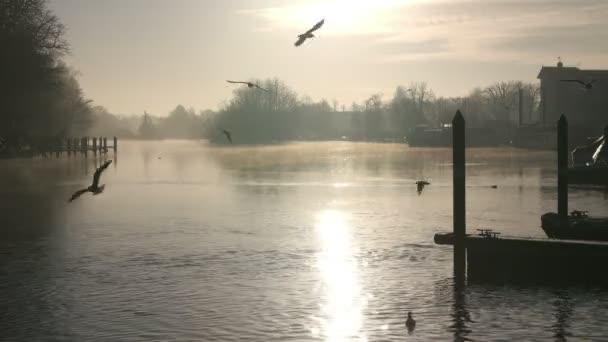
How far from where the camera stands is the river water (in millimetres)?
16453

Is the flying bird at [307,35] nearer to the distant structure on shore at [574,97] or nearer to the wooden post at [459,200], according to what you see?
the wooden post at [459,200]

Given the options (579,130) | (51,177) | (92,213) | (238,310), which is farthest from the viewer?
(579,130)

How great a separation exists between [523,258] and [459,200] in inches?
98.8

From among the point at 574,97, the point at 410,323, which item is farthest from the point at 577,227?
the point at 574,97

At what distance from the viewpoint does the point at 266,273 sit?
22.5 meters

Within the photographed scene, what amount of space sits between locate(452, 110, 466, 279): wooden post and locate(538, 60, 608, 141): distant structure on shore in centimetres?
10833

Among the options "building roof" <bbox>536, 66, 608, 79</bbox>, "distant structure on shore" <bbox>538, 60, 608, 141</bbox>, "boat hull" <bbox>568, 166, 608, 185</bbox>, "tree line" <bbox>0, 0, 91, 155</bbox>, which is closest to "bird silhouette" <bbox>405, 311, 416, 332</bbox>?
"boat hull" <bbox>568, 166, 608, 185</bbox>

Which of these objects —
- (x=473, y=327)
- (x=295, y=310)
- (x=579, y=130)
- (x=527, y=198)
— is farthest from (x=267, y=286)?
(x=579, y=130)

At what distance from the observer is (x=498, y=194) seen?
47219 mm

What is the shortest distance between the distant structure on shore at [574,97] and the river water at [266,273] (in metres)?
88.2

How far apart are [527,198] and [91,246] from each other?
2556cm

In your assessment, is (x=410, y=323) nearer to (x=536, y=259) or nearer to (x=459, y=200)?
(x=536, y=259)

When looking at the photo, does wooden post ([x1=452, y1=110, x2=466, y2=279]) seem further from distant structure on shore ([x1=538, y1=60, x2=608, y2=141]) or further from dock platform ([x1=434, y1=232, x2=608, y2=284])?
distant structure on shore ([x1=538, y1=60, x2=608, y2=141])

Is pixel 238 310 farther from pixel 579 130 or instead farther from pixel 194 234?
pixel 579 130
